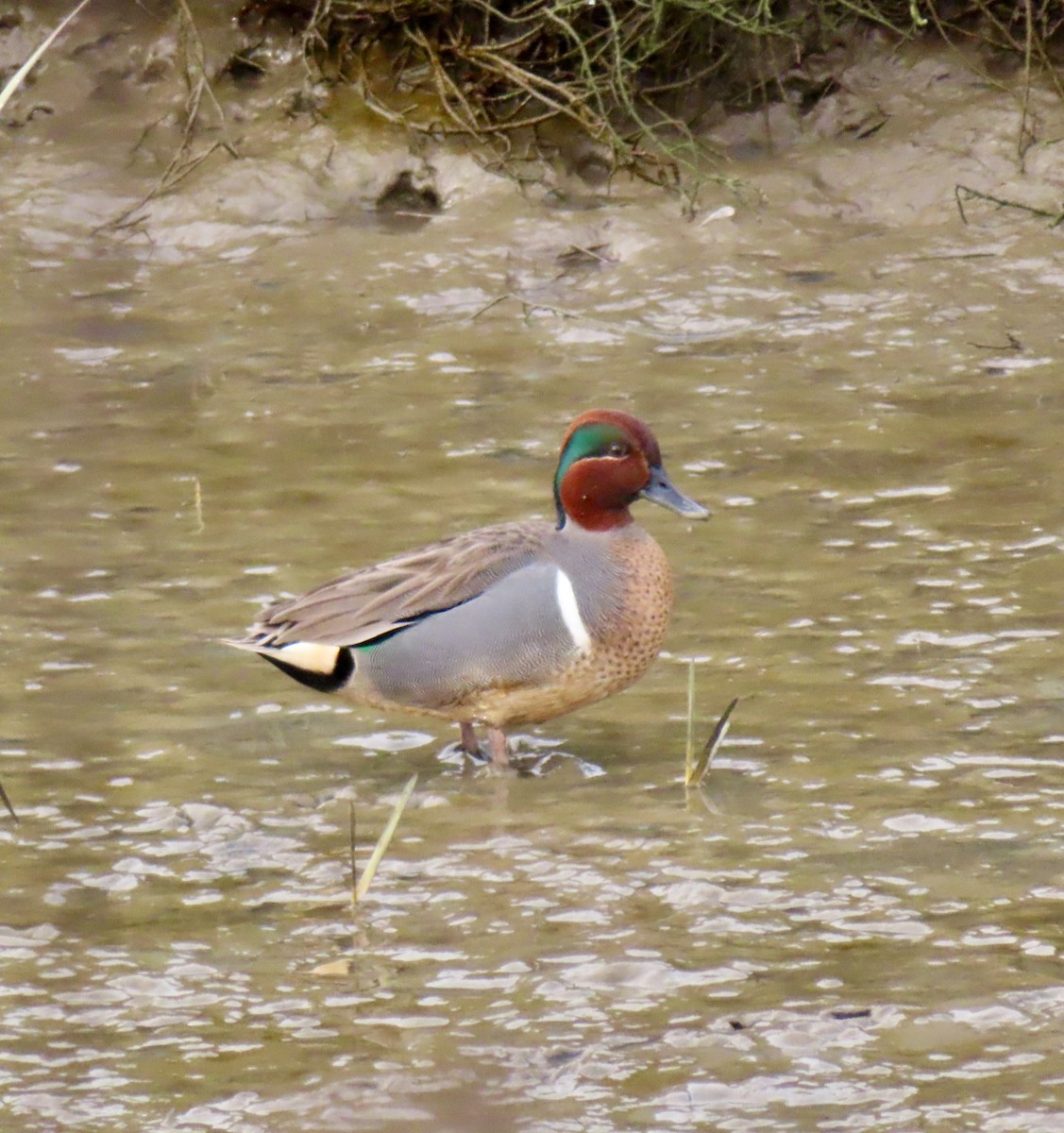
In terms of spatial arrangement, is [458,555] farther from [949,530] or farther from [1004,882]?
[949,530]

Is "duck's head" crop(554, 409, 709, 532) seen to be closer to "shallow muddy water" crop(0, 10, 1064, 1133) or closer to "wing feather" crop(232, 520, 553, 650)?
"wing feather" crop(232, 520, 553, 650)

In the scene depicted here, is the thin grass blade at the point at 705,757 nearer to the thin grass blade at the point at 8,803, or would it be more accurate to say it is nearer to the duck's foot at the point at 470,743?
the duck's foot at the point at 470,743

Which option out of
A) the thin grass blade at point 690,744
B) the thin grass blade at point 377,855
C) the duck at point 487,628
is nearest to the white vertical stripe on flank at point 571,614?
the duck at point 487,628

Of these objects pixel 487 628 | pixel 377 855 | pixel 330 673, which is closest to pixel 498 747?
pixel 487 628

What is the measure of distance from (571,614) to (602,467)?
436mm

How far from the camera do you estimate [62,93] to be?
9273 mm

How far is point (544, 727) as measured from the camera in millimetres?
5086

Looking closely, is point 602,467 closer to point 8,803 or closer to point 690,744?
point 690,744

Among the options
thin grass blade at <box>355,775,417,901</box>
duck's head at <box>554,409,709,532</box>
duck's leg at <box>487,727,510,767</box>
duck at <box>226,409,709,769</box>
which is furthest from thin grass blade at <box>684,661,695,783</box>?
thin grass blade at <box>355,775,417,901</box>

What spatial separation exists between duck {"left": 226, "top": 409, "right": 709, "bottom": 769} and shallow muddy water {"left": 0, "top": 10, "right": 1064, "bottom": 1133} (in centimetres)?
19

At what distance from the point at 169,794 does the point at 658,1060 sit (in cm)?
145

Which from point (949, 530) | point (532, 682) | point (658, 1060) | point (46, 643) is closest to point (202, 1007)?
point (658, 1060)

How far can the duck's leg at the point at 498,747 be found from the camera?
4.69 m

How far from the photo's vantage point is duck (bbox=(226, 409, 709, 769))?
4.58 m
